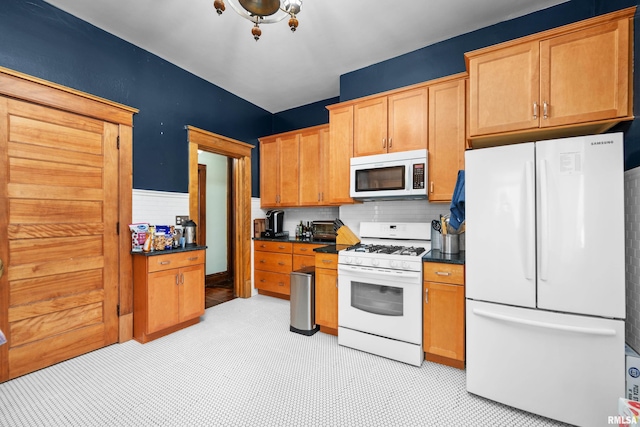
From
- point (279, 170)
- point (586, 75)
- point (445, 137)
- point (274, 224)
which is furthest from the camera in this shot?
point (274, 224)

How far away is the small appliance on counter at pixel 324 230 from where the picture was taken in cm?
397

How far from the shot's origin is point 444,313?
89.2 inches

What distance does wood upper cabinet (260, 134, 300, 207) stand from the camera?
13.8 feet

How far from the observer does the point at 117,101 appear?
2795mm

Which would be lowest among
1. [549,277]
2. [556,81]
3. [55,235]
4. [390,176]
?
[549,277]

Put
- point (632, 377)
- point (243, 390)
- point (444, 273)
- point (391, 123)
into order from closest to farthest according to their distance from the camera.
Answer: point (632, 377), point (243, 390), point (444, 273), point (391, 123)

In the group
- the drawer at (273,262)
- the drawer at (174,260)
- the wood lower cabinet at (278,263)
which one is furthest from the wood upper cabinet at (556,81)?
the drawer at (174,260)

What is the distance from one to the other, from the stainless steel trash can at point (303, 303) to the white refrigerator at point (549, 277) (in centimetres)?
151

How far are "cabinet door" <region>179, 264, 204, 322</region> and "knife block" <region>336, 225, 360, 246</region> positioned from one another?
1.68 meters

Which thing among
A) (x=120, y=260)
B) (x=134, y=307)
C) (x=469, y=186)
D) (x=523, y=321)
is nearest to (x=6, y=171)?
(x=120, y=260)

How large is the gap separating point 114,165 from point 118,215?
1.64 ft

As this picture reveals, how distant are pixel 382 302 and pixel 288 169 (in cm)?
256

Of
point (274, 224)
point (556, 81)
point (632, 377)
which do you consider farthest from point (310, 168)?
point (632, 377)

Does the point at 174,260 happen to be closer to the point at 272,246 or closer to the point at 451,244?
the point at 272,246
